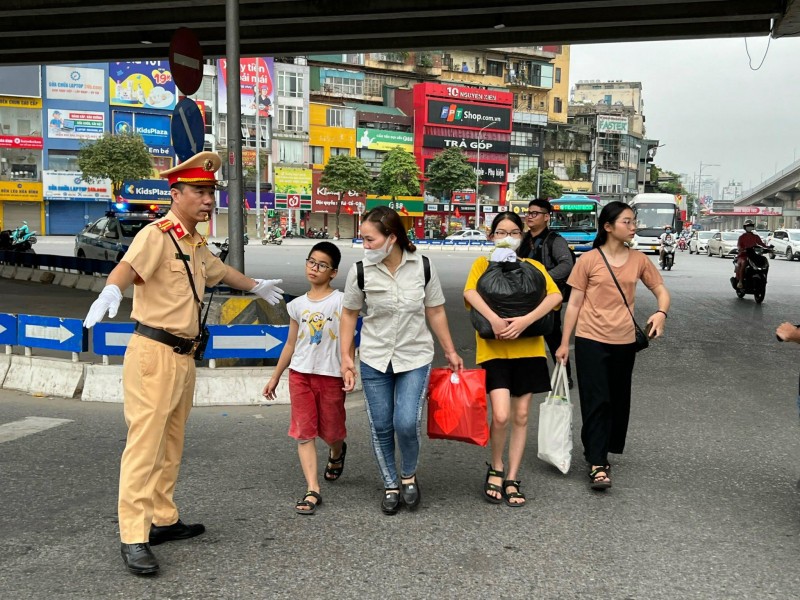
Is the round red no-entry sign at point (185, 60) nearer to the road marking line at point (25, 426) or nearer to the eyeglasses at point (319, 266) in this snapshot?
the road marking line at point (25, 426)

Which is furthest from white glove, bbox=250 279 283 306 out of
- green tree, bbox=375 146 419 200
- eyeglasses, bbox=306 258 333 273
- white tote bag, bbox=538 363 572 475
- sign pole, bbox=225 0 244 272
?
green tree, bbox=375 146 419 200

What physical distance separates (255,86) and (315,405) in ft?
220

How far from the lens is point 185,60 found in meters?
8.50

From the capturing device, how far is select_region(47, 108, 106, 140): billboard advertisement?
60.3 metres

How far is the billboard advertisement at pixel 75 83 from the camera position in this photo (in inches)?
2375

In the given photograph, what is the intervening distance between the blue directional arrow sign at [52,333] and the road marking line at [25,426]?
121 centimetres

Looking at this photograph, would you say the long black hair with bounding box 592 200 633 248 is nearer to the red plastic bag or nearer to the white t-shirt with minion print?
the red plastic bag

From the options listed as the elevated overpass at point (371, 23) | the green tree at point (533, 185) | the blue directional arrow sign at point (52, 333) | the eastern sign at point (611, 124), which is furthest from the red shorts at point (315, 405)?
the eastern sign at point (611, 124)

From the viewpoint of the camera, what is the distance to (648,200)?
1778 inches

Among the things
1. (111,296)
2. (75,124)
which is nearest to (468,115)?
(75,124)

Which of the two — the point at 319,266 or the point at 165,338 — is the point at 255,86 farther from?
the point at 165,338

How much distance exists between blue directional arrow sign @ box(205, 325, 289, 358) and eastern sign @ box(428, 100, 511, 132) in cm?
7507

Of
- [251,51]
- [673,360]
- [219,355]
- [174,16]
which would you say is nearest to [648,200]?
[251,51]

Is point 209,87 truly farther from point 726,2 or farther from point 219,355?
point 219,355
